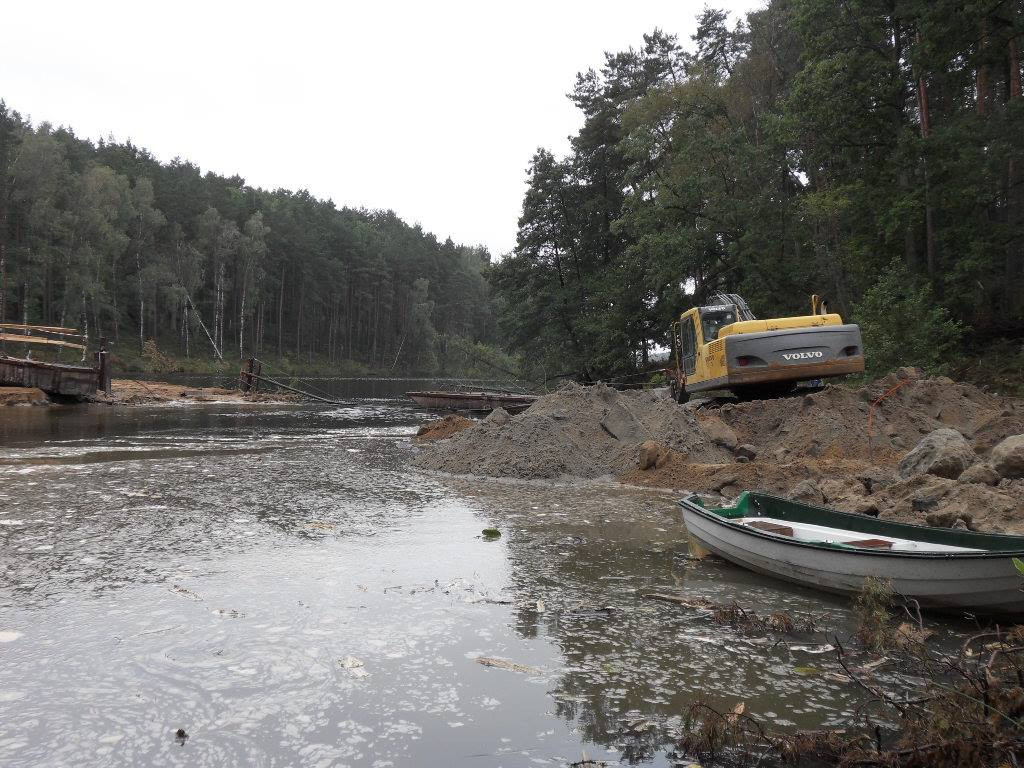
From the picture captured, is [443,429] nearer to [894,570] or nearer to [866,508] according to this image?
[866,508]

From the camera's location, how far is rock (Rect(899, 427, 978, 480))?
27.7 ft

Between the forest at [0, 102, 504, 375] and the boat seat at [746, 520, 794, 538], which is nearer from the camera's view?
the boat seat at [746, 520, 794, 538]

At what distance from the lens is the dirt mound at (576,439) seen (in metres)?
13.0

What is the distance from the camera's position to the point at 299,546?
733 centimetres

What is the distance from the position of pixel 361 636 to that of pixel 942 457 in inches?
293

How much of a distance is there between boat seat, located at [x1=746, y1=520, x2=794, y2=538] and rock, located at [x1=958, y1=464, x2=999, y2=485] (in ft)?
8.63

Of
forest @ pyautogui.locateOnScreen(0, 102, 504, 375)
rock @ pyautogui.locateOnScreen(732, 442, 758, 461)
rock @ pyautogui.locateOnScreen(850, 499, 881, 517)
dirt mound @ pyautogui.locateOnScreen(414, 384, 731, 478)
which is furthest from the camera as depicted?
forest @ pyautogui.locateOnScreen(0, 102, 504, 375)

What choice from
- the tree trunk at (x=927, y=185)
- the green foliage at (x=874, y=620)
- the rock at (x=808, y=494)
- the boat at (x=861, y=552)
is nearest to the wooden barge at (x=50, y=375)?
the rock at (x=808, y=494)

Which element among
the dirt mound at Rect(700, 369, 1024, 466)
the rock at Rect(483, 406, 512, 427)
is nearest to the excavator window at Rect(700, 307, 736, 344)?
the dirt mound at Rect(700, 369, 1024, 466)

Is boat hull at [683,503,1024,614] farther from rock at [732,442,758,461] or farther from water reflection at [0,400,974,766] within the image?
rock at [732,442,758,461]

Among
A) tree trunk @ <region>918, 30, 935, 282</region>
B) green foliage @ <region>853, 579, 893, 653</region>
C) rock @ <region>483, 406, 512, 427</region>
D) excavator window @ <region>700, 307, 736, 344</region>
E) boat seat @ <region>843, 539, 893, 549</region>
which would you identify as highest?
tree trunk @ <region>918, 30, 935, 282</region>

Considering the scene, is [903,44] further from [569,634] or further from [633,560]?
[569,634]

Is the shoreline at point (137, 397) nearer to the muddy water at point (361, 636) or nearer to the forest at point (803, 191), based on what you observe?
the forest at point (803, 191)

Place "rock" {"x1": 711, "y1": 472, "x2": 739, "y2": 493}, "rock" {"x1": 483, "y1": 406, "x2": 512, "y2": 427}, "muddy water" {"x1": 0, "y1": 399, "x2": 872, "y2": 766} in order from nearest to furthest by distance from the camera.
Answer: "muddy water" {"x1": 0, "y1": 399, "x2": 872, "y2": 766} → "rock" {"x1": 711, "y1": 472, "x2": 739, "y2": 493} → "rock" {"x1": 483, "y1": 406, "x2": 512, "y2": 427}
